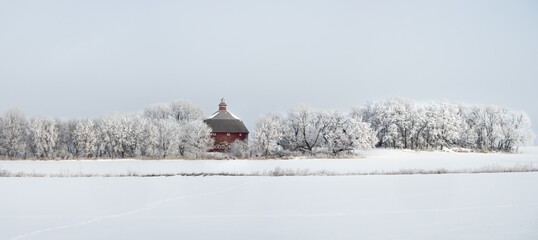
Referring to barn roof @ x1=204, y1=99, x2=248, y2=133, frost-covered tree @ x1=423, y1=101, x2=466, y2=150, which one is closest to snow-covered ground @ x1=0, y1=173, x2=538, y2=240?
barn roof @ x1=204, y1=99, x2=248, y2=133

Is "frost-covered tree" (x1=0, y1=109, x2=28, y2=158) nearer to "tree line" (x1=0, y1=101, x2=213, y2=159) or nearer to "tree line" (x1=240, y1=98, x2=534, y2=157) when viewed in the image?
"tree line" (x1=0, y1=101, x2=213, y2=159)

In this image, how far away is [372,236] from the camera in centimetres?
1577

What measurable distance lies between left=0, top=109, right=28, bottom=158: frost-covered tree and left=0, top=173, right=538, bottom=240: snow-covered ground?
3733 centimetres

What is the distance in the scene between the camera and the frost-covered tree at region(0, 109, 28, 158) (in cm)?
6719

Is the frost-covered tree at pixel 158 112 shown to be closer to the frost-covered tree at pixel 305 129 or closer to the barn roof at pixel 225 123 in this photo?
the barn roof at pixel 225 123

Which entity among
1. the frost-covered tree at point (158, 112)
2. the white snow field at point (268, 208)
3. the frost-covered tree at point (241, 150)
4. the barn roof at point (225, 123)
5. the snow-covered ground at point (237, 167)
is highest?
the frost-covered tree at point (158, 112)

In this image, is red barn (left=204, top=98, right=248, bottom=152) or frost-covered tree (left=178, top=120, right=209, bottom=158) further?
red barn (left=204, top=98, right=248, bottom=152)

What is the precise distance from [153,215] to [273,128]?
49587mm

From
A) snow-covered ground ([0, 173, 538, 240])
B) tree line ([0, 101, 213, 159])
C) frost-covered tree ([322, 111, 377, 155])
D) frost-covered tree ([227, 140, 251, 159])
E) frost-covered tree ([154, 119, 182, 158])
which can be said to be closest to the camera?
snow-covered ground ([0, 173, 538, 240])

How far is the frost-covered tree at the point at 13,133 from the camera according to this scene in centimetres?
6719

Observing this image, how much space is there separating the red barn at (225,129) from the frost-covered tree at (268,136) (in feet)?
34.0

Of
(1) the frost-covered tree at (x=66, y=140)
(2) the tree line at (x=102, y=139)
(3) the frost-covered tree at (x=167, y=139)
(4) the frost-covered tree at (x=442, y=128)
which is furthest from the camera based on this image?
(4) the frost-covered tree at (x=442, y=128)

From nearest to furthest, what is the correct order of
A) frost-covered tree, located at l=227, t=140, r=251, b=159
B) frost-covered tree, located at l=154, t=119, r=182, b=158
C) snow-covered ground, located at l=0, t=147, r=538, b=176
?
snow-covered ground, located at l=0, t=147, r=538, b=176 < frost-covered tree, located at l=154, t=119, r=182, b=158 < frost-covered tree, located at l=227, t=140, r=251, b=159

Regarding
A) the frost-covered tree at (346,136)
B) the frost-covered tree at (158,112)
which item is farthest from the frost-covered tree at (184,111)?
the frost-covered tree at (346,136)
